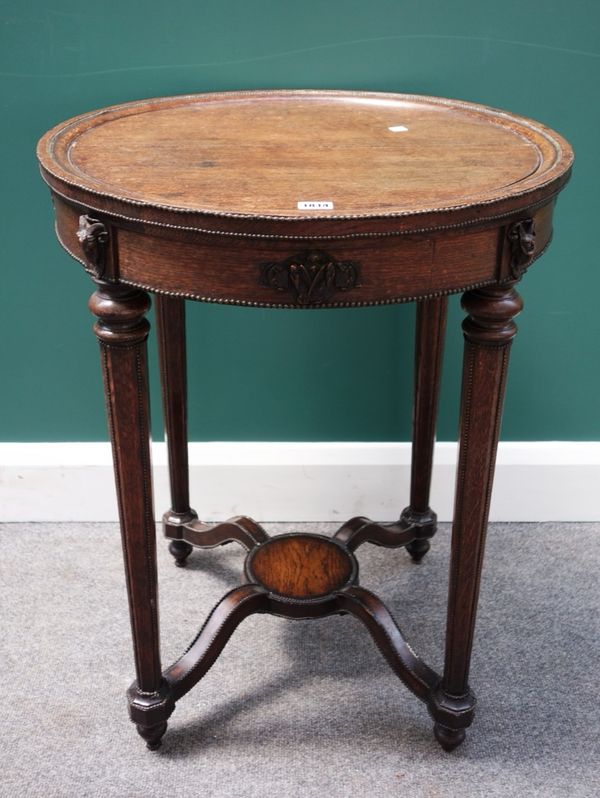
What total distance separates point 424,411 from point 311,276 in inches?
27.0

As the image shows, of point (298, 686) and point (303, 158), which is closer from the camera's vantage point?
point (303, 158)

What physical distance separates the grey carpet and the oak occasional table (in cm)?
8

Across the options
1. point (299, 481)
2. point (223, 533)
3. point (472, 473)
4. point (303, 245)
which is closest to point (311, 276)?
point (303, 245)

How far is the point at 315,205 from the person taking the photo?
1023 mm

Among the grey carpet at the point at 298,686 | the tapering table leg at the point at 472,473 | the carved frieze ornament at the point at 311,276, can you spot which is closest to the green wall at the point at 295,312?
the grey carpet at the point at 298,686

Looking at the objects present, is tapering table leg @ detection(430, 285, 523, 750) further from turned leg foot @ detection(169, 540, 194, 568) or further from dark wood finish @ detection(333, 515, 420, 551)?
turned leg foot @ detection(169, 540, 194, 568)

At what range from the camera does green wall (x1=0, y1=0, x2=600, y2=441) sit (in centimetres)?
158

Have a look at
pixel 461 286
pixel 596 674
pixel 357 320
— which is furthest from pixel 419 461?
pixel 461 286

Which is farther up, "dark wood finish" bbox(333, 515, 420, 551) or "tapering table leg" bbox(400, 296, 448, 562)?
"tapering table leg" bbox(400, 296, 448, 562)

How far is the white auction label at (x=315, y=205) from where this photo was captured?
1012 millimetres

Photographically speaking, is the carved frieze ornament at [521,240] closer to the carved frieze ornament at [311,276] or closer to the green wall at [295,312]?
the carved frieze ornament at [311,276]

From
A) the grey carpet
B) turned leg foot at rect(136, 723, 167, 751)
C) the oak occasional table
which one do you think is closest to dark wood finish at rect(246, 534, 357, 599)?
the oak occasional table

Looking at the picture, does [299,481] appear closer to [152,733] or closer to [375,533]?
[375,533]

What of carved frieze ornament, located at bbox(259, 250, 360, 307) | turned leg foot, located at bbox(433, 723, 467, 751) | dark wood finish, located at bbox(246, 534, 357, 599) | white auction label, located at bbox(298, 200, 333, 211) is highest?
white auction label, located at bbox(298, 200, 333, 211)
